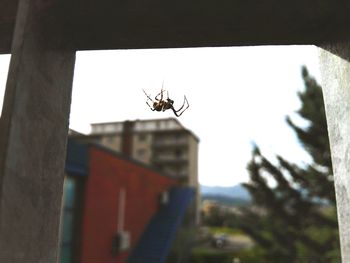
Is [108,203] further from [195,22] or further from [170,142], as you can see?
[170,142]

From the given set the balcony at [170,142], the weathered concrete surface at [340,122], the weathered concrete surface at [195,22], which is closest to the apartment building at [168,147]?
the balcony at [170,142]

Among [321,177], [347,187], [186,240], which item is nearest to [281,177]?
[321,177]

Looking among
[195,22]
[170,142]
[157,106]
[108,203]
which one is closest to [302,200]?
[108,203]

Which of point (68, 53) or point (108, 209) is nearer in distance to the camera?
point (68, 53)

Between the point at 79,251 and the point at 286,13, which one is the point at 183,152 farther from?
the point at 286,13

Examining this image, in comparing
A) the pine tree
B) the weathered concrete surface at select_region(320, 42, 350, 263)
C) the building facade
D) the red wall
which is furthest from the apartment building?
the weathered concrete surface at select_region(320, 42, 350, 263)

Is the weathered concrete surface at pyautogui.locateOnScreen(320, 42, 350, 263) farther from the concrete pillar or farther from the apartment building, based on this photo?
the apartment building

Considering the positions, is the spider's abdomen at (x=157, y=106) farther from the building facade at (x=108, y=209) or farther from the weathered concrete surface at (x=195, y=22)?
the building facade at (x=108, y=209)
